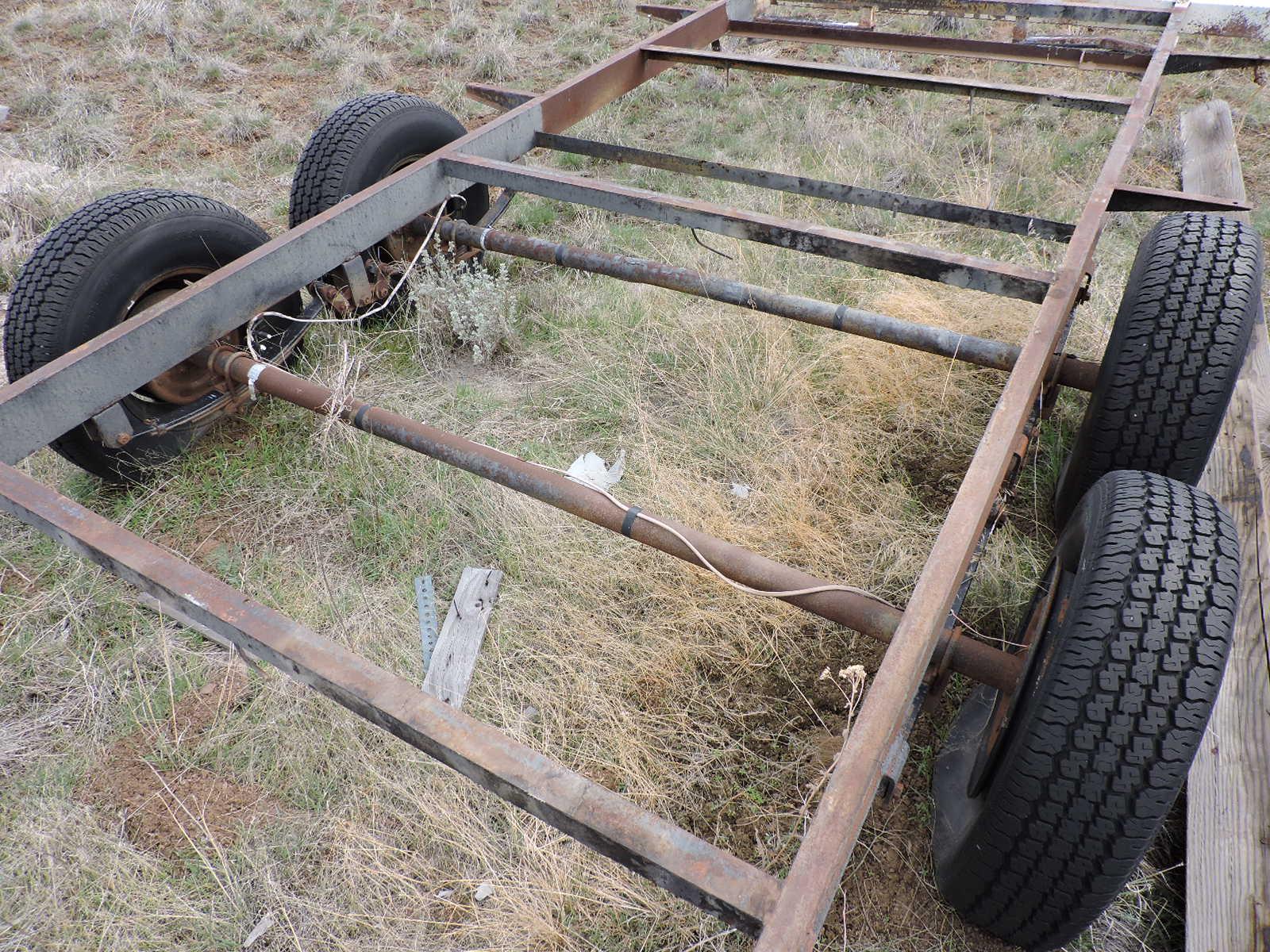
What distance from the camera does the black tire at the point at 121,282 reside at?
270 cm

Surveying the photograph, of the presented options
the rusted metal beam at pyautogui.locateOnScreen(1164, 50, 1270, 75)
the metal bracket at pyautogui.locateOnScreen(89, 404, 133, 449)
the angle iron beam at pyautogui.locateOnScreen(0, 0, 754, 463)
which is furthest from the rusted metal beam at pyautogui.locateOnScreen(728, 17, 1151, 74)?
the metal bracket at pyautogui.locateOnScreen(89, 404, 133, 449)

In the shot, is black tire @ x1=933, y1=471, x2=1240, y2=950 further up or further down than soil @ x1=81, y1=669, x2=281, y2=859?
further up

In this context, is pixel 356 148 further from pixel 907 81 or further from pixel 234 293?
pixel 907 81

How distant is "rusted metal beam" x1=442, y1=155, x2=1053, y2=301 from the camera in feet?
8.80

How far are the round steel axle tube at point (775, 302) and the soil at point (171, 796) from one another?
2150mm

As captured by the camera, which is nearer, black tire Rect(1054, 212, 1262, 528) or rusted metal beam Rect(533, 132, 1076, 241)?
black tire Rect(1054, 212, 1262, 528)

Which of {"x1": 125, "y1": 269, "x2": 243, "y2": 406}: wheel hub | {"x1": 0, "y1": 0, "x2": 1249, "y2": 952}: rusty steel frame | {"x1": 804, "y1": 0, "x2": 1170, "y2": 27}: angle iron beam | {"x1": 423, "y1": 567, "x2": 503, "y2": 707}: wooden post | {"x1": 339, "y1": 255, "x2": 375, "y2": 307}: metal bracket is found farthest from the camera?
{"x1": 804, "y1": 0, "x2": 1170, "y2": 27}: angle iron beam

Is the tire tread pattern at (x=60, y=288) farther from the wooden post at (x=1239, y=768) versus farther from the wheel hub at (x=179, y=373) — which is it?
the wooden post at (x=1239, y=768)

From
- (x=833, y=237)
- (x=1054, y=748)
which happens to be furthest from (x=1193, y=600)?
(x=833, y=237)

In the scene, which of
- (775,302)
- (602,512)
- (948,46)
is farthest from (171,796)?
(948,46)

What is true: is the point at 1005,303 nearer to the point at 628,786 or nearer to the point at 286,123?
the point at 628,786

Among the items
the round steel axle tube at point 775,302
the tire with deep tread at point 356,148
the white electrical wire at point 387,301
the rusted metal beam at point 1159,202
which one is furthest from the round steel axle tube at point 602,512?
the rusted metal beam at point 1159,202

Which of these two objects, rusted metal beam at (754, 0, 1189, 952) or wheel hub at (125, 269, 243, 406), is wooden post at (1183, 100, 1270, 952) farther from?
wheel hub at (125, 269, 243, 406)

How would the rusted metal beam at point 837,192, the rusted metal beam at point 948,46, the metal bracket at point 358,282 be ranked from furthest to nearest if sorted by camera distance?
the rusted metal beam at point 948,46, the metal bracket at point 358,282, the rusted metal beam at point 837,192
